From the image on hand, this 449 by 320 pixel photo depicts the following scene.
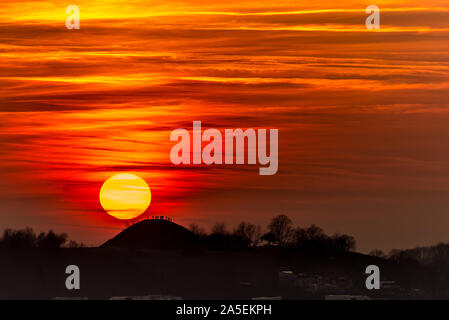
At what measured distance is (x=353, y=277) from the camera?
192250 millimetres

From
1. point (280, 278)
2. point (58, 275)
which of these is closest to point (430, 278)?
point (280, 278)

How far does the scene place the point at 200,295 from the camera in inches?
7844

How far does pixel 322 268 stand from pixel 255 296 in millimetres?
17043

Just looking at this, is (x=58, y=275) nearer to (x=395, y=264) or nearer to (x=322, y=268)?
(x=322, y=268)
